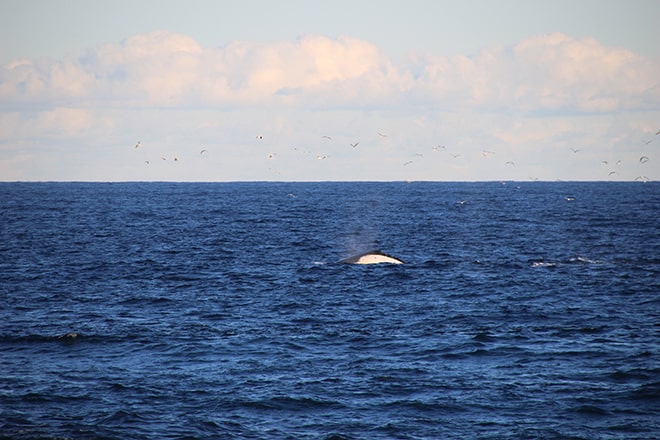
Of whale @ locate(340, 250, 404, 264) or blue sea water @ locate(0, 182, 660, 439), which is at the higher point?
whale @ locate(340, 250, 404, 264)

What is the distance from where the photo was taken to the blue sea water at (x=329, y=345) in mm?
27203

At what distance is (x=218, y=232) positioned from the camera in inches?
4146

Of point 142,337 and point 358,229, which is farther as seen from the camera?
point 358,229

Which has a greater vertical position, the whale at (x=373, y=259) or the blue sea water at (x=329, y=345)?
the whale at (x=373, y=259)

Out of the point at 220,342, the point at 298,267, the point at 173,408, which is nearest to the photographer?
the point at 173,408

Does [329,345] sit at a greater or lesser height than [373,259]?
lesser

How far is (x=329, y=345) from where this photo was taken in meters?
37.5

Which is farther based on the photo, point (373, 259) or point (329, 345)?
point (373, 259)

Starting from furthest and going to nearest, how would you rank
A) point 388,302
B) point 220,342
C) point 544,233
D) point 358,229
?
point 358,229 < point 544,233 < point 388,302 < point 220,342

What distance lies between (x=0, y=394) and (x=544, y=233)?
267 ft

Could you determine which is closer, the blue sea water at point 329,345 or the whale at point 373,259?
the blue sea water at point 329,345

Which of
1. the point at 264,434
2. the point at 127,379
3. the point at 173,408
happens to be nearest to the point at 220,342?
the point at 127,379

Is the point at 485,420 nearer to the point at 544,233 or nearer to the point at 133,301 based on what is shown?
the point at 133,301

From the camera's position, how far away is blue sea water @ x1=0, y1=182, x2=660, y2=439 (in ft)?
89.2
